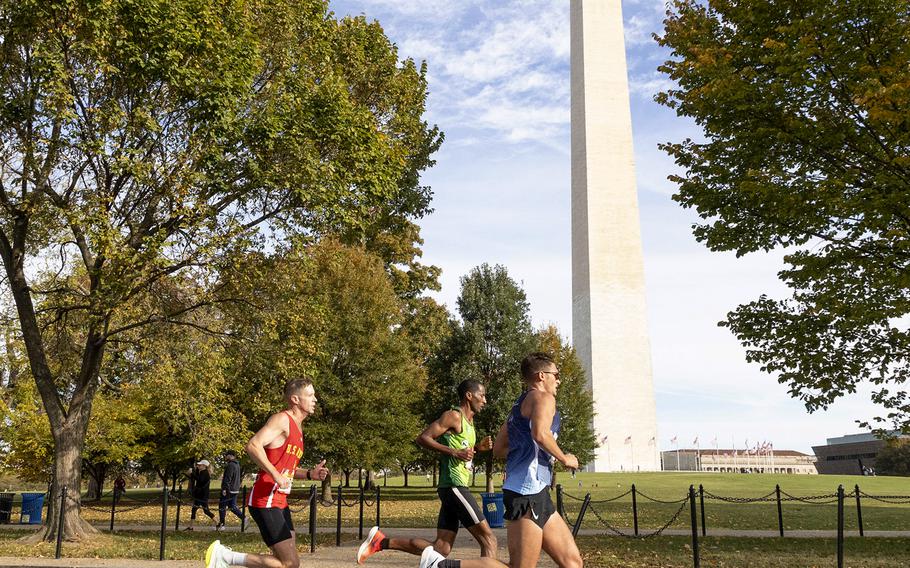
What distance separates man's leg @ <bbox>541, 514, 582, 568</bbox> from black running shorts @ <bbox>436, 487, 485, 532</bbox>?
5.46 feet

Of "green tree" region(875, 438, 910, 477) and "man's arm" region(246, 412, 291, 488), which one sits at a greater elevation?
"man's arm" region(246, 412, 291, 488)

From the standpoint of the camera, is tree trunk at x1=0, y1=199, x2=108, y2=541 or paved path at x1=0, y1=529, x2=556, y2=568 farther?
tree trunk at x1=0, y1=199, x2=108, y2=541

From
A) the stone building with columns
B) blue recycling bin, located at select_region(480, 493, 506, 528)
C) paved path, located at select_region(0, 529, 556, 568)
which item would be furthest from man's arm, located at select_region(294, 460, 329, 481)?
the stone building with columns

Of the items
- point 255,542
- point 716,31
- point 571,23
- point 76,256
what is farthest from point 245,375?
point 571,23

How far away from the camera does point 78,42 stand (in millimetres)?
13828

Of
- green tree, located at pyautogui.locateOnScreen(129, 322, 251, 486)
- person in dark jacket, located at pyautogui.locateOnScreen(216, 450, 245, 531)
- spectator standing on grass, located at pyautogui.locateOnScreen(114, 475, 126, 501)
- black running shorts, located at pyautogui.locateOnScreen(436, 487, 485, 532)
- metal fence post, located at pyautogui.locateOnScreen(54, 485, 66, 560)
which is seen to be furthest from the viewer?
spectator standing on grass, located at pyautogui.locateOnScreen(114, 475, 126, 501)

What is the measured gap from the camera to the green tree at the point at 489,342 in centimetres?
3306

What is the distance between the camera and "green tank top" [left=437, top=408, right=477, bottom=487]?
293 inches

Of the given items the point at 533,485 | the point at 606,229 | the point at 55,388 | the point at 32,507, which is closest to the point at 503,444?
the point at 533,485

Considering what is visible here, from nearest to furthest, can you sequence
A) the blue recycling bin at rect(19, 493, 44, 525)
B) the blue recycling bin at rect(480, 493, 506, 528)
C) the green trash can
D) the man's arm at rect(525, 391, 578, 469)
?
1. the man's arm at rect(525, 391, 578, 469)
2. the blue recycling bin at rect(480, 493, 506, 528)
3. the green trash can
4. the blue recycling bin at rect(19, 493, 44, 525)

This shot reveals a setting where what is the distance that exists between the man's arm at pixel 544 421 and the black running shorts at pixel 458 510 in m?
1.87

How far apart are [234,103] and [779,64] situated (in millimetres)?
10279

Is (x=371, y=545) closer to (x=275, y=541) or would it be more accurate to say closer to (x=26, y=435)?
(x=275, y=541)

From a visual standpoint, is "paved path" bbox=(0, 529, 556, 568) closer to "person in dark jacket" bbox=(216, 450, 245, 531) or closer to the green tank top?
"person in dark jacket" bbox=(216, 450, 245, 531)
